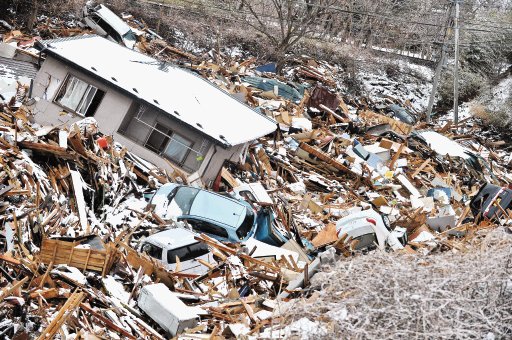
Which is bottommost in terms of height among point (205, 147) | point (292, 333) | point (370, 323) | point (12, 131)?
point (12, 131)

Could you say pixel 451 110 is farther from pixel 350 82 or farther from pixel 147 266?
pixel 147 266

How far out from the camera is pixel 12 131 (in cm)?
1476

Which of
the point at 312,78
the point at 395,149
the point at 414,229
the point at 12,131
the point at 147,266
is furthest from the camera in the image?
the point at 312,78

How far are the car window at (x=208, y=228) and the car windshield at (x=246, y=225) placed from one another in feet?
1.15

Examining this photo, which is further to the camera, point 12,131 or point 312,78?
point 312,78

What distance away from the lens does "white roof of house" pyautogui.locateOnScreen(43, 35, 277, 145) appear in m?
17.1

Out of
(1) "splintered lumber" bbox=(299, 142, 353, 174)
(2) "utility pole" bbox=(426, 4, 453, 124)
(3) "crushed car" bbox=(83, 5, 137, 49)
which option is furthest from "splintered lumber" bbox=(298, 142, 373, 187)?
(3) "crushed car" bbox=(83, 5, 137, 49)

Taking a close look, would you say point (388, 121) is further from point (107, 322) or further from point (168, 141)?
point (107, 322)

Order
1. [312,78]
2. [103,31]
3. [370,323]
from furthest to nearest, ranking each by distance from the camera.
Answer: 1. [312,78]
2. [103,31]
3. [370,323]

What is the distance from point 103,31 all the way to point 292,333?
2369 cm

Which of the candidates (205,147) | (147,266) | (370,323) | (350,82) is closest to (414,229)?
(205,147)

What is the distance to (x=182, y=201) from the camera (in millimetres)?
14234

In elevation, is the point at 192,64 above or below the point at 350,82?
below

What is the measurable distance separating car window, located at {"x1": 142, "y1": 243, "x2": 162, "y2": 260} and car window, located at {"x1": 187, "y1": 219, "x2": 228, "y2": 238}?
1916 millimetres
